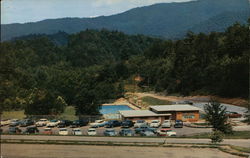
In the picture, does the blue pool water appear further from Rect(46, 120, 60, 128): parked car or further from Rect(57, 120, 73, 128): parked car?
Rect(57, 120, 73, 128): parked car

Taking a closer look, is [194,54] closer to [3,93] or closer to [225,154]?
[3,93]

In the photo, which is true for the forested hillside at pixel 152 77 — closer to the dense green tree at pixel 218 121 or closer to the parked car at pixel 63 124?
the parked car at pixel 63 124

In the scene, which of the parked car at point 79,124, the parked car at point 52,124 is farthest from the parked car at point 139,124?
the parked car at point 52,124

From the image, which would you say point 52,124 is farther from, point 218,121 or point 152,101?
point 152,101

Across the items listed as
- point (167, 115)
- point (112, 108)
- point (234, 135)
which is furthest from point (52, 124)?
point (112, 108)

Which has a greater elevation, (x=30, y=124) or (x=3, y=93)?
(x=3, y=93)

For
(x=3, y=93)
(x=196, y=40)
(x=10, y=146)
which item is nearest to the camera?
(x=10, y=146)

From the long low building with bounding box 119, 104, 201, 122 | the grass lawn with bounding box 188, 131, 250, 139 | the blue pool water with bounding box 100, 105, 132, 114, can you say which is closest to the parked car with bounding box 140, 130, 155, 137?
the grass lawn with bounding box 188, 131, 250, 139

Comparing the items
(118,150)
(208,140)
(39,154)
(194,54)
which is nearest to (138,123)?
(208,140)
